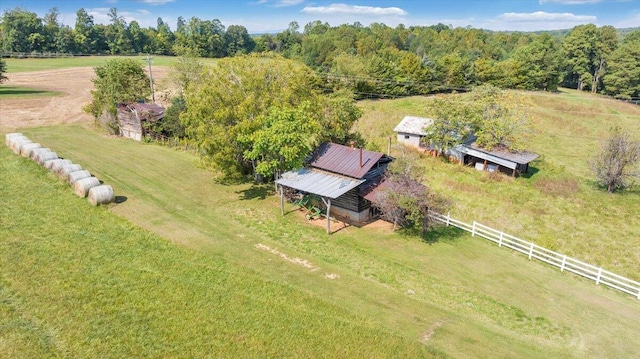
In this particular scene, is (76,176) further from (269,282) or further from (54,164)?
(269,282)

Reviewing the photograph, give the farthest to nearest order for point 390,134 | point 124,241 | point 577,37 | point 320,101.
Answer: point 577,37, point 390,134, point 320,101, point 124,241

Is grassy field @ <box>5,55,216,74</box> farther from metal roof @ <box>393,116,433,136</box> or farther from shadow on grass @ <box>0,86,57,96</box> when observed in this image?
metal roof @ <box>393,116,433,136</box>

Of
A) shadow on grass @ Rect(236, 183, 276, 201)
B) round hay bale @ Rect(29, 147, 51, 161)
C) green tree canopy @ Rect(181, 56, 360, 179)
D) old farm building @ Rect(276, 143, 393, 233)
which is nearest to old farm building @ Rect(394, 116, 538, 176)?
old farm building @ Rect(276, 143, 393, 233)

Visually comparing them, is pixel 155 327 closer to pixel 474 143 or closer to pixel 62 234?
pixel 62 234

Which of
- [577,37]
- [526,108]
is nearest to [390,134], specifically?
[526,108]

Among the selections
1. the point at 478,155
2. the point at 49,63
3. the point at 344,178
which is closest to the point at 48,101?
the point at 49,63
